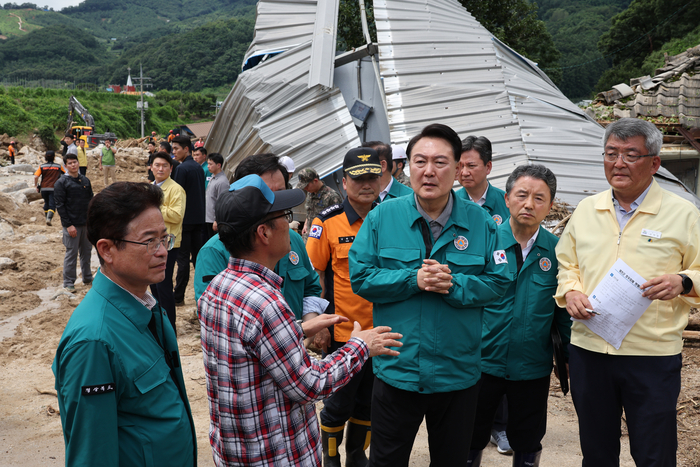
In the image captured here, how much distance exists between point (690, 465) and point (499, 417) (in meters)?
1.31

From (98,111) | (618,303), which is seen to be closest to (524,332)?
(618,303)

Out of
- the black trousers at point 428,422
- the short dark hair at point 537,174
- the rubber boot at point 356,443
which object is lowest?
the rubber boot at point 356,443

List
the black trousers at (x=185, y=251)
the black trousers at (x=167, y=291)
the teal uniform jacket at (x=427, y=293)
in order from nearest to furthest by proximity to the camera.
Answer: the teal uniform jacket at (x=427, y=293)
the black trousers at (x=167, y=291)
the black trousers at (x=185, y=251)

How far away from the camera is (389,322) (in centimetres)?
253

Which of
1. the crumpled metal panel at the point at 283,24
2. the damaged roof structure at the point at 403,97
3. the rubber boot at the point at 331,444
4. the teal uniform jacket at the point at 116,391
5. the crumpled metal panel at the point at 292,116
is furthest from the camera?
the crumpled metal panel at the point at 283,24

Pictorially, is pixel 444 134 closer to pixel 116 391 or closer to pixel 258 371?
pixel 258 371

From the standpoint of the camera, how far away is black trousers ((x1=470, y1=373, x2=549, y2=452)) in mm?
2996

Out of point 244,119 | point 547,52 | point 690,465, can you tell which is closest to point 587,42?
point 547,52

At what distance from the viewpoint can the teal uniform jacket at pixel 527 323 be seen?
9.64ft

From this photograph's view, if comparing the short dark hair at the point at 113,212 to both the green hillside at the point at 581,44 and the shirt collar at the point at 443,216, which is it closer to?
the shirt collar at the point at 443,216

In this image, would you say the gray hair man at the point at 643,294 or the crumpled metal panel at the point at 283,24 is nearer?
the gray hair man at the point at 643,294

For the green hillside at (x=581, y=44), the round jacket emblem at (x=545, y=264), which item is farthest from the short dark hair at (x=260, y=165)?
the green hillside at (x=581, y=44)

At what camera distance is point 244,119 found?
10.1 meters

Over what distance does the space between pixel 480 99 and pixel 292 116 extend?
11.4 ft
